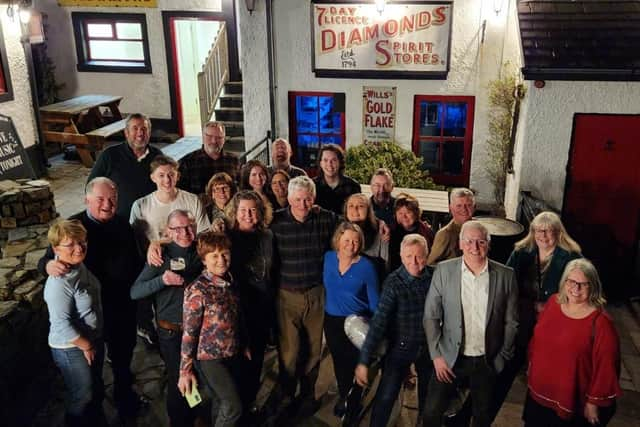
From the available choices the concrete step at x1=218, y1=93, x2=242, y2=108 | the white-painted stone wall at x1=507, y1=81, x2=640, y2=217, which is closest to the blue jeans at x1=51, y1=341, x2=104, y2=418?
the white-painted stone wall at x1=507, y1=81, x2=640, y2=217

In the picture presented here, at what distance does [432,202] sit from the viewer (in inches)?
315

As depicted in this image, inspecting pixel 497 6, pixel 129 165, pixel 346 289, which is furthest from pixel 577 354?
pixel 497 6

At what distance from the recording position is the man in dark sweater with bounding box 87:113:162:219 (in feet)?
18.2

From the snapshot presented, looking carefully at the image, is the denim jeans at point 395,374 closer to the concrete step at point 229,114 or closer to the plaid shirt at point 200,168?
the plaid shirt at point 200,168

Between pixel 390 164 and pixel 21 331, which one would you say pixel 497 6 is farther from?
pixel 21 331

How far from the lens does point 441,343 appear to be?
397 cm

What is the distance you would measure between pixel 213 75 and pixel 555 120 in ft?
23.4

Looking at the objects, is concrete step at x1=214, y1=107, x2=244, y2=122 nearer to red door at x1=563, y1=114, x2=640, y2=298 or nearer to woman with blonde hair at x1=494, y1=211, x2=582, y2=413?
red door at x1=563, y1=114, x2=640, y2=298

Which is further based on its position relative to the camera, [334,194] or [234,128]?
[234,128]

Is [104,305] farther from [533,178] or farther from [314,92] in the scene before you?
[314,92]

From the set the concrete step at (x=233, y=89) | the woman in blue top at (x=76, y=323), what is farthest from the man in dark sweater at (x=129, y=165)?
the concrete step at (x=233, y=89)

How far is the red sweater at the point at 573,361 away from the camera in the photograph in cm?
359

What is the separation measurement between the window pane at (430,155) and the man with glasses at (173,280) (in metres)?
6.04

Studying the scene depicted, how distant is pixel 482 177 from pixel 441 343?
5.90 meters
